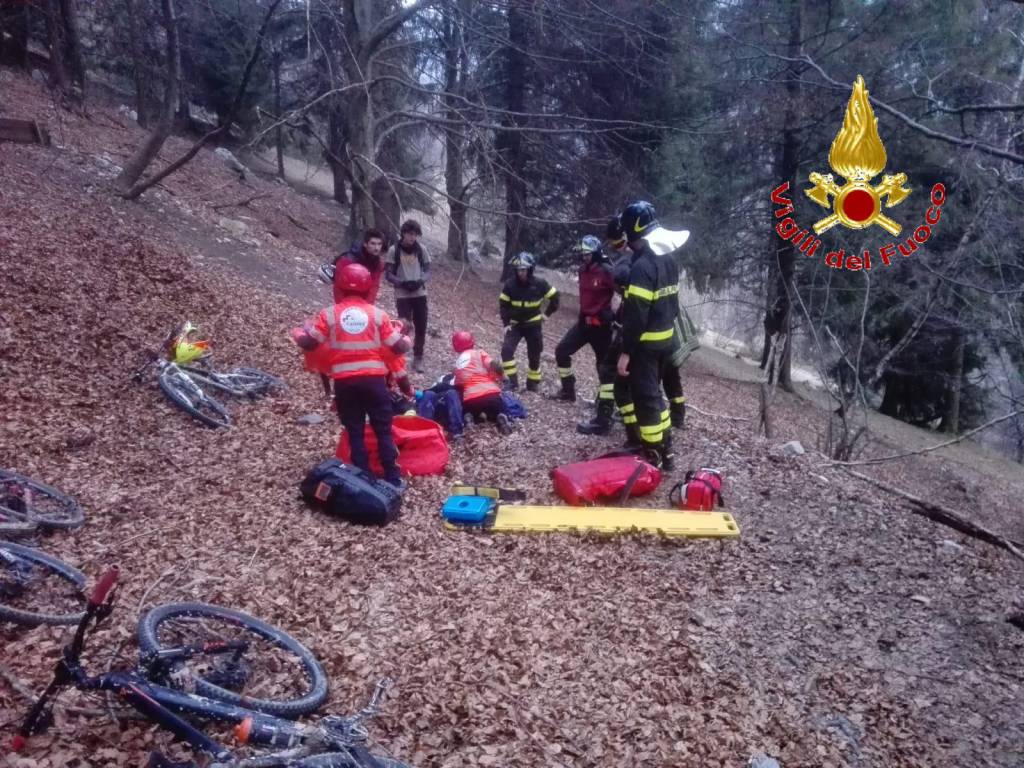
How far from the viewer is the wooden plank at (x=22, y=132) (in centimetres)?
1277

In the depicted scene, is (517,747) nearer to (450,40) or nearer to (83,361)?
(83,361)

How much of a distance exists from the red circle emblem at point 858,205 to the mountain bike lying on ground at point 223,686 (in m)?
8.16

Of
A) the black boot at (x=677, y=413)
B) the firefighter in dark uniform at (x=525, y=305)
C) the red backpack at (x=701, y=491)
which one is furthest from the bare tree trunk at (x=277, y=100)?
the red backpack at (x=701, y=491)

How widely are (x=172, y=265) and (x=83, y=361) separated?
2.99m

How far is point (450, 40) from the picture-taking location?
54.3 feet

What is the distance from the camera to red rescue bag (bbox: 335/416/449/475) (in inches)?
249

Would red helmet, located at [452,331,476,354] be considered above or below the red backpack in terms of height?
above

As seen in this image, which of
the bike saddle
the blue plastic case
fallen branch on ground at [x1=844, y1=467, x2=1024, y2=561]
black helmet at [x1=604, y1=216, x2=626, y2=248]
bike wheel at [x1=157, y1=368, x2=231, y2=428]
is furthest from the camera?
black helmet at [x1=604, y1=216, x2=626, y2=248]

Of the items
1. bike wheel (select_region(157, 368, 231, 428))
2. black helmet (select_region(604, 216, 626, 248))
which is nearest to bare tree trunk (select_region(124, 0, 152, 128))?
bike wheel (select_region(157, 368, 231, 428))

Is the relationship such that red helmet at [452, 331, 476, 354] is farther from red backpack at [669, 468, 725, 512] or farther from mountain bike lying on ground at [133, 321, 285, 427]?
red backpack at [669, 468, 725, 512]

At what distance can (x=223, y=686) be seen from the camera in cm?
346

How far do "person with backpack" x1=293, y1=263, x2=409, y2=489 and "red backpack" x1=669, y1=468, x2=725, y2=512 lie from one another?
231cm

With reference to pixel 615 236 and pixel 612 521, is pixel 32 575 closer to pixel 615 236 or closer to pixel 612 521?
pixel 612 521

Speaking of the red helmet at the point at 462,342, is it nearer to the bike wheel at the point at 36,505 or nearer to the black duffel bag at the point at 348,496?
the black duffel bag at the point at 348,496
